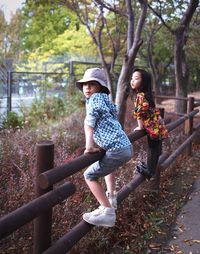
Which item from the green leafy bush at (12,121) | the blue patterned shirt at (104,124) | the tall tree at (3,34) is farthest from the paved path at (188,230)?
the tall tree at (3,34)

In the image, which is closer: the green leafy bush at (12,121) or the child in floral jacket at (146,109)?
the child in floral jacket at (146,109)

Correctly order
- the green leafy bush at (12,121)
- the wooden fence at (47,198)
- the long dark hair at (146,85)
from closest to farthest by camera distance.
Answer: the wooden fence at (47,198) → the long dark hair at (146,85) → the green leafy bush at (12,121)

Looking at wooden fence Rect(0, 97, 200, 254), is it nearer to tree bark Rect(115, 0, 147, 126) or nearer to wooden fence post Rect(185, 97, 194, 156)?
wooden fence post Rect(185, 97, 194, 156)

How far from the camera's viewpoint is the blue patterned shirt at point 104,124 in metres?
2.79

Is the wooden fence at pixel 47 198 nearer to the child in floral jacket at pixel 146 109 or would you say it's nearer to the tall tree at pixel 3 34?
the child in floral jacket at pixel 146 109

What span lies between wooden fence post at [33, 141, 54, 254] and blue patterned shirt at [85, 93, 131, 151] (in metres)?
0.45

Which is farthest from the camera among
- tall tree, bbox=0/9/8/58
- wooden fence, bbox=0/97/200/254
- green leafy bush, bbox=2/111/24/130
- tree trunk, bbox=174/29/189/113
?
tall tree, bbox=0/9/8/58

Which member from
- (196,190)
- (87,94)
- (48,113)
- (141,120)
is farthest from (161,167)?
(48,113)

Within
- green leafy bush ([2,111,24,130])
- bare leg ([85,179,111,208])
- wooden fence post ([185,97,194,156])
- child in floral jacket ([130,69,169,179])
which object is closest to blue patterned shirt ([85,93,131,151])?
bare leg ([85,179,111,208])

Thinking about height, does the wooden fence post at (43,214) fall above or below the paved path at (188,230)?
above

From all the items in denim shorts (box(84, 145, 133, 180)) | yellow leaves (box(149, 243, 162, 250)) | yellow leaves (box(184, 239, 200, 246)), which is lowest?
yellow leaves (box(149, 243, 162, 250))

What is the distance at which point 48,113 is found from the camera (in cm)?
1162

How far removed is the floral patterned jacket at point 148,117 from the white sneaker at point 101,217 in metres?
1.26

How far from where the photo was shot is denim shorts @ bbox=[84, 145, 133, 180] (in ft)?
9.41
